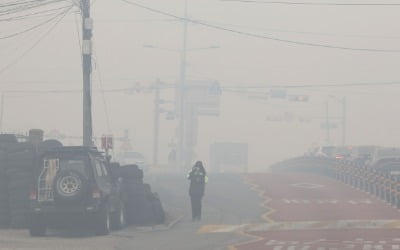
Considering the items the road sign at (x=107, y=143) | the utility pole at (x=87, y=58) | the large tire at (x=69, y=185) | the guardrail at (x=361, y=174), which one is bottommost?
the guardrail at (x=361, y=174)

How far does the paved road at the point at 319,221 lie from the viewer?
2084cm

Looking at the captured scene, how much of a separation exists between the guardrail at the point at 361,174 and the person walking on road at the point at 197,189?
307 inches

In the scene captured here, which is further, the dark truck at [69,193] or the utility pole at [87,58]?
the utility pole at [87,58]

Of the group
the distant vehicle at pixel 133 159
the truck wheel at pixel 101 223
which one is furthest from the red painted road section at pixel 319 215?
the distant vehicle at pixel 133 159

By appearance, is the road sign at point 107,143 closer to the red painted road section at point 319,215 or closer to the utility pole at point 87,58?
the utility pole at point 87,58

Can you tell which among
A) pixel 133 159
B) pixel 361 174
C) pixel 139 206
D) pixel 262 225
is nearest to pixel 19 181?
pixel 139 206

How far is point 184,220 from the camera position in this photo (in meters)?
28.4

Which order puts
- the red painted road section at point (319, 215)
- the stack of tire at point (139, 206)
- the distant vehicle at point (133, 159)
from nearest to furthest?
the red painted road section at point (319, 215), the stack of tire at point (139, 206), the distant vehicle at point (133, 159)

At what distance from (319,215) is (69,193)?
9525 mm

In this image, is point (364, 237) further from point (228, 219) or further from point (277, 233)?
point (228, 219)

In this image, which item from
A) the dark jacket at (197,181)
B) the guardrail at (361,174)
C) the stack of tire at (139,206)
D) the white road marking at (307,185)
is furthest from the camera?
the white road marking at (307,185)

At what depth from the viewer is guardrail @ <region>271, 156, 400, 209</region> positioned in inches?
1323

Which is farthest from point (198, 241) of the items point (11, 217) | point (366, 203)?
point (366, 203)

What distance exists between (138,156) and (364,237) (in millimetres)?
42639
